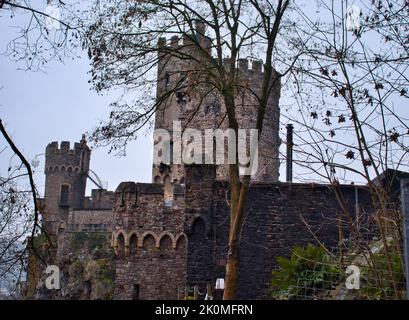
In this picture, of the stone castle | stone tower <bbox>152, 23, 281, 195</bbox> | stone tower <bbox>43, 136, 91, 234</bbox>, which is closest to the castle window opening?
stone tower <bbox>43, 136, 91, 234</bbox>

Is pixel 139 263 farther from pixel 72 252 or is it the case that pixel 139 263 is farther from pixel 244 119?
pixel 72 252

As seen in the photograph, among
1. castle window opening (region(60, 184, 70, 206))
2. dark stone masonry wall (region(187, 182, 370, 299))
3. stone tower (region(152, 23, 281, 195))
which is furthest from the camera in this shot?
castle window opening (region(60, 184, 70, 206))

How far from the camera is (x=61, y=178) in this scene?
52531mm

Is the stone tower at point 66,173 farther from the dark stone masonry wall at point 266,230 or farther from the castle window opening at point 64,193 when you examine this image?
the dark stone masonry wall at point 266,230

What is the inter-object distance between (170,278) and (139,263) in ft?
3.75

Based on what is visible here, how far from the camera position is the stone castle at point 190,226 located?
15.3m

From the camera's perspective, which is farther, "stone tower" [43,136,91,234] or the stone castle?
"stone tower" [43,136,91,234]

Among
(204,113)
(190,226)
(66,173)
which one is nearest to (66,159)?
(66,173)

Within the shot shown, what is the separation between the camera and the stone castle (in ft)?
50.2

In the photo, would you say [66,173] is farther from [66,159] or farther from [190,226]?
[190,226]

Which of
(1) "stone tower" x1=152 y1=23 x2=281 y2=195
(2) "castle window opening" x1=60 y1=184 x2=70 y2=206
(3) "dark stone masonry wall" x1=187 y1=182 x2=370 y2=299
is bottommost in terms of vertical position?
(3) "dark stone masonry wall" x1=187 y1=182 x2=370 y2=299

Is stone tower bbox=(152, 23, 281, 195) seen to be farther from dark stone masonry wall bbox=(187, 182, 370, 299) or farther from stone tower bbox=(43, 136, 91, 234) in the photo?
stone tower bbox=(43, 136, 91, 234)
